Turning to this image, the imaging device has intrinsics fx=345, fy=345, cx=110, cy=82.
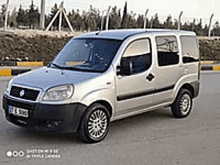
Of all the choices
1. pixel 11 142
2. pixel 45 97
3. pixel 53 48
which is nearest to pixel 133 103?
pixel 45 97

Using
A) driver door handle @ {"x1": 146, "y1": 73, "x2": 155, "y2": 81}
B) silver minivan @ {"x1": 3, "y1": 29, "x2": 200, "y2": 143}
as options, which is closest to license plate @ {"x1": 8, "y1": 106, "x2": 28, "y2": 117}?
silver minivan @ {"x1": 3, "y1": 29, "x2": 200, "y2": 143}

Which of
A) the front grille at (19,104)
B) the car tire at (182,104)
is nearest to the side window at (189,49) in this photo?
the car tire at (182,104)

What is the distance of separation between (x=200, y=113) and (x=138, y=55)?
2.60 metres

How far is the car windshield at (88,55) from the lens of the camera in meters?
5.56

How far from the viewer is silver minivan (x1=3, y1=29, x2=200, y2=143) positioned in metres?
4.87

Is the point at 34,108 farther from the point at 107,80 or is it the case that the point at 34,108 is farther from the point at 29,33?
the point at 29,33

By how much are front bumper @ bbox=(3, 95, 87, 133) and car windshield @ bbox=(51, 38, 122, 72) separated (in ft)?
2.81

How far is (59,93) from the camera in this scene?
16.0ft

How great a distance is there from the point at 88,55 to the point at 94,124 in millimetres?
1256

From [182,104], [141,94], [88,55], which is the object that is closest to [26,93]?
[88,55]

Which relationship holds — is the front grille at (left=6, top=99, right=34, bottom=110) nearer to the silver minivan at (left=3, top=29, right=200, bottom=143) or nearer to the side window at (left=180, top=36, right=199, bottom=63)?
the silver minivan at (left=3, top=29, right=200, bottom=143)

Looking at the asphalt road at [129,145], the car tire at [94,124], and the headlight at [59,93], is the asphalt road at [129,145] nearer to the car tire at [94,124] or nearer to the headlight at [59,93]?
the car tire at [94,124]

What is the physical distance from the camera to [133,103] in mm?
5809

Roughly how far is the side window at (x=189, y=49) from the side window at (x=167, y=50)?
9.7 inches
